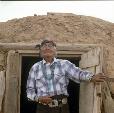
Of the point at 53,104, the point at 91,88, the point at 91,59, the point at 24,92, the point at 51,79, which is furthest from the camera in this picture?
the point at 24,92

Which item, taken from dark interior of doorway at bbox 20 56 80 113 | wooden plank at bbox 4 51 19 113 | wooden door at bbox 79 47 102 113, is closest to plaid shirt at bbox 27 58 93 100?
wooden door at bbox 79 47 102 113

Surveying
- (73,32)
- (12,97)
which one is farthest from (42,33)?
(12,97)

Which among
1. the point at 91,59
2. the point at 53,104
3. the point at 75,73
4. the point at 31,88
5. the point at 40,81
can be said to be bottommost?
the point at 53,104

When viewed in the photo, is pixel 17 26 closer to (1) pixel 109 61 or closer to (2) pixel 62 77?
(1) pixel 109 61

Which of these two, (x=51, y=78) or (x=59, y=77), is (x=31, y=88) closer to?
(x=51, y=78)

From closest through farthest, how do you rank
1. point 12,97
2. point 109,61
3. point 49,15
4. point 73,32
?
point 12,97, point 109,61, point 73,32, point 49,15

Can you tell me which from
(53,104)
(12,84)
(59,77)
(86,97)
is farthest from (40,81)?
(12,84)

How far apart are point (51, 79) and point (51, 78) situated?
2 cm

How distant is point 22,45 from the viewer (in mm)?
7949

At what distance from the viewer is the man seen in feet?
19.4

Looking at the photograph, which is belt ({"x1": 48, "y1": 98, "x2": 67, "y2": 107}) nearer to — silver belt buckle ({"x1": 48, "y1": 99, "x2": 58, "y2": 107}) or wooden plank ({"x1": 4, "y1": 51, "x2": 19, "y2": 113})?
silver belt buckle ({"x1": 48, "y1": 99, "x2": 58, "y2": 107})

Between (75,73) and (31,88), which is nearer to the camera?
(31,88)

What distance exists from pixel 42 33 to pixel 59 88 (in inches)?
141

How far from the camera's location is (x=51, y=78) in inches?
237
